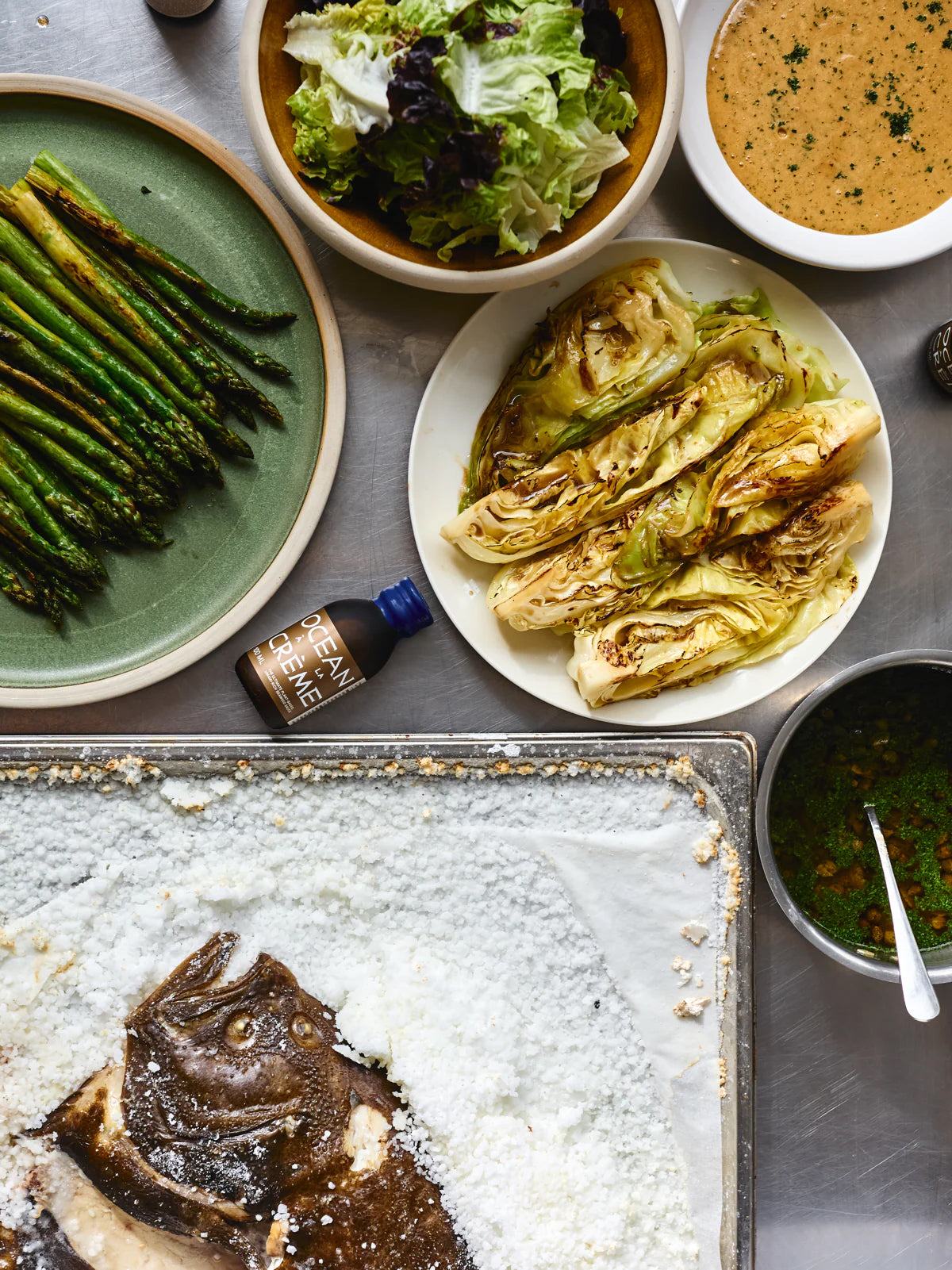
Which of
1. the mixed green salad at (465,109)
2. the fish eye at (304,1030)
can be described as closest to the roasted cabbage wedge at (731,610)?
the mixed green salad at (465,109)

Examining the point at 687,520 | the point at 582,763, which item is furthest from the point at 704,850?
the point at 687,520

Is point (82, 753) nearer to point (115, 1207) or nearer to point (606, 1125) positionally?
point (115, 1207)

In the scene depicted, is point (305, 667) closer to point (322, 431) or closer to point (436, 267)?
point (322, 431)

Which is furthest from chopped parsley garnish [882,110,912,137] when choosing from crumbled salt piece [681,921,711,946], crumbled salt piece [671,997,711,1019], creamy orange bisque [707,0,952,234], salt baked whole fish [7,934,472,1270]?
salt baked whole fish [7,934,472,1270]

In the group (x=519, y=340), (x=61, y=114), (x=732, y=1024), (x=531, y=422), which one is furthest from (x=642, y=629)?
(x=61, y=114)

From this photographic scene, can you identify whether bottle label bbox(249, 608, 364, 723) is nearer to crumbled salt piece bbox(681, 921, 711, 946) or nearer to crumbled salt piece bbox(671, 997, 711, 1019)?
crumbled salt piece bbox(681, 921, 711, 946)

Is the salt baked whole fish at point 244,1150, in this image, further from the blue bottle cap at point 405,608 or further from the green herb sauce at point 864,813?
the green herb sauce at point 864,813
